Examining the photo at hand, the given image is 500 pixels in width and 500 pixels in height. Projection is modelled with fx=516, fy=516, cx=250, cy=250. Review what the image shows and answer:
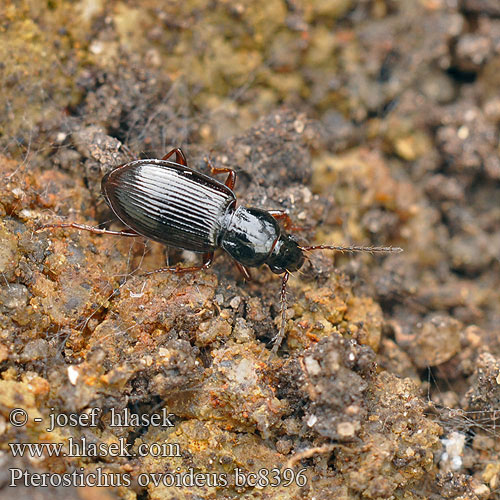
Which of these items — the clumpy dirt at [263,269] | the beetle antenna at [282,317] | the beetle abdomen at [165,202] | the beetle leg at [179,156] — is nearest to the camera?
the clumpy dirt at [263,269]

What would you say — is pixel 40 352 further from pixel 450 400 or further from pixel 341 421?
pixel 450 400

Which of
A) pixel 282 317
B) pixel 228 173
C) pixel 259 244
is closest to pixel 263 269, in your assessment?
pixel 259 244

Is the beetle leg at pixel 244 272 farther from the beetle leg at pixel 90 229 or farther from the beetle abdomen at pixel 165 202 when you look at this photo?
the beetle leg at pixel 90 229

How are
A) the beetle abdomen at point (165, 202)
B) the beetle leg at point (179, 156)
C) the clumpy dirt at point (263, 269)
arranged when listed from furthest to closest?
the beetle leg at point (179, 156) → the beetle abdomen at point (165, 202) → the clumpy dirt at point (263, 269)

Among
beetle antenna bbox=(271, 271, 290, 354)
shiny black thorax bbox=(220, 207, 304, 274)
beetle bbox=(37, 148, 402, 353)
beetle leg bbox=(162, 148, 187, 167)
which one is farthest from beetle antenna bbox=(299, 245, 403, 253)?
beetle leg bbox=(162, 148, 187, 167)

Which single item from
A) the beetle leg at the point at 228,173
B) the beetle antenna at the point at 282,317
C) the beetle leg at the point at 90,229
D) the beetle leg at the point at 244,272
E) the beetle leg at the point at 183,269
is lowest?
the beetle antenna at the point at 282,317

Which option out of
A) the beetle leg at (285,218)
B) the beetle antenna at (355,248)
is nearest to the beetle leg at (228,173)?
the beetle leg at (285,218)

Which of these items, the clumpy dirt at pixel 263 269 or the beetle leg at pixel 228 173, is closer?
the clumpy dirt at pixel 263 269

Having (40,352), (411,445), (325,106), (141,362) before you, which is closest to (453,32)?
(325,106)
